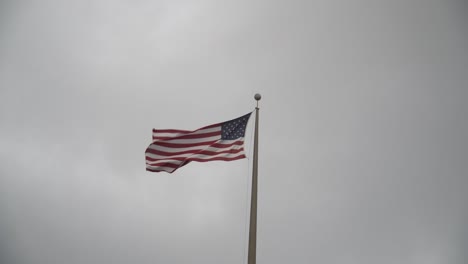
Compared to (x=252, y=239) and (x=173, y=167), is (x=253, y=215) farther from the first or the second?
(x=173, y=167)

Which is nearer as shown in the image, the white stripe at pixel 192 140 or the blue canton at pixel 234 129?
the blue canton at pixel 234 129

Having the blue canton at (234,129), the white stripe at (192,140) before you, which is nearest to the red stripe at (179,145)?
the white stripe at (192,140)

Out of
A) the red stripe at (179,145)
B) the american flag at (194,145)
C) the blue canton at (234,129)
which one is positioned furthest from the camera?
the red stripe at (179,145)

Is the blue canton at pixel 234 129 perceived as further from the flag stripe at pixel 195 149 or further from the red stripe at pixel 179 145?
the red stripe at pixel 179 145

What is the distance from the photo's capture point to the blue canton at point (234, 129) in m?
21.2

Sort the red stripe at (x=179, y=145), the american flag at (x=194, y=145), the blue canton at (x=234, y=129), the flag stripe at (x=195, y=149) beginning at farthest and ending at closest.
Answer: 1. the red stripe at (x=179, y=145)
2. the blue canton at (x=234, y=129)
3. the american flag at (x=194, y=145)
4. the flag stripe at (x=195, y=149)

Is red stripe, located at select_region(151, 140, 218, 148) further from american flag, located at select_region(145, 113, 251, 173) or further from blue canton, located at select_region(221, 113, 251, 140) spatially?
blue canton, located at select_region(221, 113, 251, 140)

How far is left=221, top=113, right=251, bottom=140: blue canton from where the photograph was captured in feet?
69.5

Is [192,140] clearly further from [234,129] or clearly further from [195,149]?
[234,129]

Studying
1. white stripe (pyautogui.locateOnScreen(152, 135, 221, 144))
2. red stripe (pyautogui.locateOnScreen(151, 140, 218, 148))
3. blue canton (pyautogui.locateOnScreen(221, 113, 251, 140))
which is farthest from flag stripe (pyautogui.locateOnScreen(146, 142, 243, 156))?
blue canton (pyautogui.locateOnScreen(221, 113, 251, 140))

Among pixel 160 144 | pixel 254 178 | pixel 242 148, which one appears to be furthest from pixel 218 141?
pixel 254 178

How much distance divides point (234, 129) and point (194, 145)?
226 cm

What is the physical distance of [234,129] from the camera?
841 inches

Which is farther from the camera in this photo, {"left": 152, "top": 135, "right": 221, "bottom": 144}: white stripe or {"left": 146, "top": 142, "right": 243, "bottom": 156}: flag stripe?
{"left": 152, "top": 135, "right": 221, "bottom": 144}: white stripe
